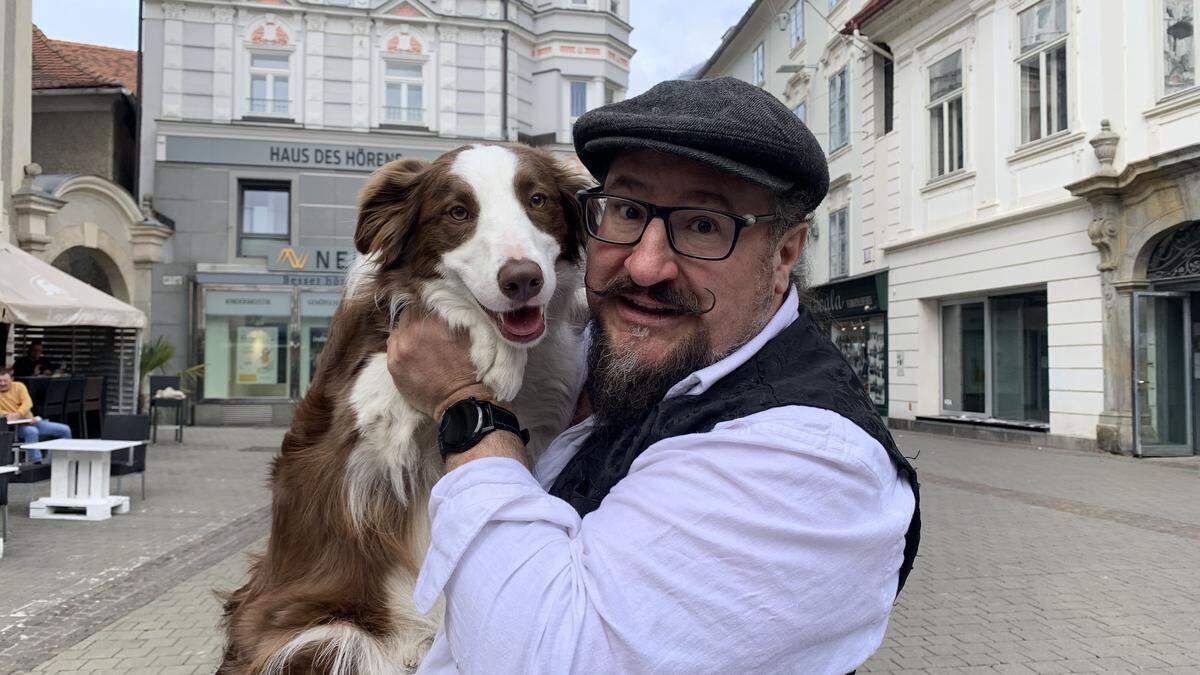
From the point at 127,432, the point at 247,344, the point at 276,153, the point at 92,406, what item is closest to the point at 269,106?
the point at 276,153

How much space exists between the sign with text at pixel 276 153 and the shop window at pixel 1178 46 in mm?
15065

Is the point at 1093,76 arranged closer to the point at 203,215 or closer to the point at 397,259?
the point at 397,259

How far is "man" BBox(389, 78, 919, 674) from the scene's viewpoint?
4.11ft

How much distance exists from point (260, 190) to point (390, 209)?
68.5 ft

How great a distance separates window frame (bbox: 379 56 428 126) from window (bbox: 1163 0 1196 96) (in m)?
16.0

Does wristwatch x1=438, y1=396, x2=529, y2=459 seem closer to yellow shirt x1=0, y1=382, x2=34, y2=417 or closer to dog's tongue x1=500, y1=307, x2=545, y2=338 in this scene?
dog's tongue x1=500, y1=307, x2=545, y2=338

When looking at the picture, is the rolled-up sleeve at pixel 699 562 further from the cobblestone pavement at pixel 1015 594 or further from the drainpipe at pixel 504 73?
the drainpipe at pixel 504 73

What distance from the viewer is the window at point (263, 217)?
21.1m

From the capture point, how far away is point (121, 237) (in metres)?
18.2

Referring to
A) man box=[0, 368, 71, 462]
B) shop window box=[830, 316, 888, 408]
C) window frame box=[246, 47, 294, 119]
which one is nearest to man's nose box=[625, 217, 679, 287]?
man box=[0, 368, 71, 462]

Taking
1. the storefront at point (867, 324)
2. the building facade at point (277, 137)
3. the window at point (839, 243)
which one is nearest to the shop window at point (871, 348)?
the storefront at point (867, 324)

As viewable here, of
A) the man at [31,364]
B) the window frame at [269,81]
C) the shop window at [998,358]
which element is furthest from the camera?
the window frame at [269,81]

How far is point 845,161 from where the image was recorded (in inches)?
883

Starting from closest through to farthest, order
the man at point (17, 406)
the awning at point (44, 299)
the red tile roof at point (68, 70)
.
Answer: the man at point (17, 406)
the awning at point (44, 299)
the red tile roof at point (68, 70)
